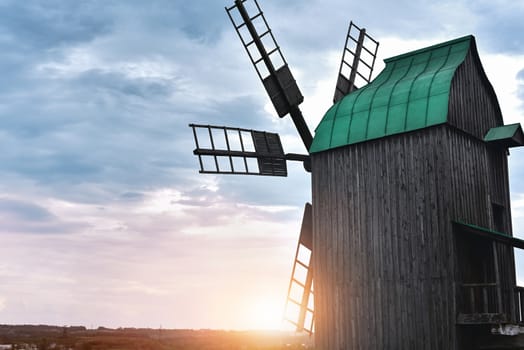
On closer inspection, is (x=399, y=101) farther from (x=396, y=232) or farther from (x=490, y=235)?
(x=490, y=235)

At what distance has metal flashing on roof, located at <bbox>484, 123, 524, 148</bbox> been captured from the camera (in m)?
19.6

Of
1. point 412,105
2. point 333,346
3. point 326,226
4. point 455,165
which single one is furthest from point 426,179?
point 333,346

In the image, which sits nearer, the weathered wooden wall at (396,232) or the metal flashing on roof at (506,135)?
the weathered wooden wall at (396,232)

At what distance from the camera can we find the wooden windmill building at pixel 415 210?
664 inches

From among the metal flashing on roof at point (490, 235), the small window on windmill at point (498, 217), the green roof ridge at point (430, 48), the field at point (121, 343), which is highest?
the green roof ridge at point (430, 48)

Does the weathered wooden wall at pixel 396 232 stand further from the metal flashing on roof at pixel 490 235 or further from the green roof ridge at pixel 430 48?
the green roof ridge at pixel 430 48

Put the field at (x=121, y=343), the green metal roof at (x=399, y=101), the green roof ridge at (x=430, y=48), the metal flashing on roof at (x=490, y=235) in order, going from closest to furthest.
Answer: the metal flashing on roof at (x=490, y=235) < the green metal roof at (x=399, y=101) < the green roof ridge at (x=430, y=48) < the field at (x=121, y=343)

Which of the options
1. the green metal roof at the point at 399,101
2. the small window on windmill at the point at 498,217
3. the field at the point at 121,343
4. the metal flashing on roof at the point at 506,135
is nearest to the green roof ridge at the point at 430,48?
the green metal roof at the point at 399,101

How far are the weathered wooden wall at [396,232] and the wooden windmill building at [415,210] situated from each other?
3 cm

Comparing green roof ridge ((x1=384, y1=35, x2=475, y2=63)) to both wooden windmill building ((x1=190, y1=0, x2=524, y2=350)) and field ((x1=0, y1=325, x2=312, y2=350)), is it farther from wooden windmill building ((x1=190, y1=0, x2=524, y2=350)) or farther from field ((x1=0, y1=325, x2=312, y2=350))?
field ((x1=0, y1=325, x2=312, y2=350))

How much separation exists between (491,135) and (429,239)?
16.1ft

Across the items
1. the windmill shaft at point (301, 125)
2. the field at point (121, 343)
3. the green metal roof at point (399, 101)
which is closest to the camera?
the green metal roof at point (399, 101)

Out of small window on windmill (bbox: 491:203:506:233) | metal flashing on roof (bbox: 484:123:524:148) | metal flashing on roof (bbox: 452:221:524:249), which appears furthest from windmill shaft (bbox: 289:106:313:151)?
metal flashing on roof (bbox: 452:221:524:249)

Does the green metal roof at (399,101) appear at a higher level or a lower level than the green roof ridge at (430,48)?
lower
